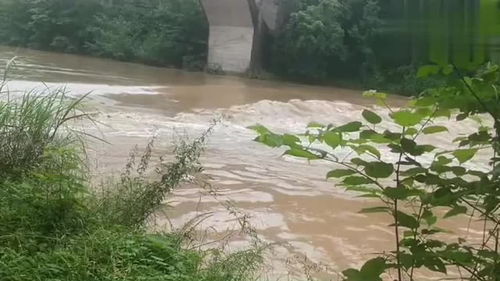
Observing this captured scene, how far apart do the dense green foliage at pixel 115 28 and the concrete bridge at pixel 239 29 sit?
4.01 feet

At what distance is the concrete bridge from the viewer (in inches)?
935

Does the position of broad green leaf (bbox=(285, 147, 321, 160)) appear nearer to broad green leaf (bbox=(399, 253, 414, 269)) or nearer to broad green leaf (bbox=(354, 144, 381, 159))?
broad green leaf (bbox=(354, 144, 381, 159))

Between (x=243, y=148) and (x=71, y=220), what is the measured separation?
803cm

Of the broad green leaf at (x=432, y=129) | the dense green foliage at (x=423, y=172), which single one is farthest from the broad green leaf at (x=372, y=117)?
the broad green leaf at (x=432, y=129)

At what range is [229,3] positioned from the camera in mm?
24078

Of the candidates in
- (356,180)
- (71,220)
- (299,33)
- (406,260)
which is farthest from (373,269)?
(299,33)

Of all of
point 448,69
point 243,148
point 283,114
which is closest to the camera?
point 448,69

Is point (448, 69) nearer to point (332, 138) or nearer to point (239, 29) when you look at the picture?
point (332, 138)

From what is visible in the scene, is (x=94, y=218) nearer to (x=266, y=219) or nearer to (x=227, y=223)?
(x=227, y=223)

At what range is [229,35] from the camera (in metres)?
25.0

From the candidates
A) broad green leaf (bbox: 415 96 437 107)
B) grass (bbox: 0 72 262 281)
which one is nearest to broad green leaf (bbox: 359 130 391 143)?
broad green leaf (bbox: 415 96 437 107)

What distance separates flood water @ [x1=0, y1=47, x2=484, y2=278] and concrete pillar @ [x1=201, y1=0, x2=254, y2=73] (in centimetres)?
161

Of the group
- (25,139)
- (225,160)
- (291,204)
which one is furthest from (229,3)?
(25,139)

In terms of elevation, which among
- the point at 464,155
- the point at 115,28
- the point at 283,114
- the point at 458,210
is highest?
the point at 115,28
